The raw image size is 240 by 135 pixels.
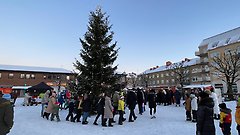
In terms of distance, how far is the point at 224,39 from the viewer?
49.9m

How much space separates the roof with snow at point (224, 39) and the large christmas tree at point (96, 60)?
131ft

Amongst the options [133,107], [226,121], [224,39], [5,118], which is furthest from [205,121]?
[224,39]

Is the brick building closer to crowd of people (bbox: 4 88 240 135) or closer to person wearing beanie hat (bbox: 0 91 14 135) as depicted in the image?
crowd of people (bbox: 4 88 240 135)

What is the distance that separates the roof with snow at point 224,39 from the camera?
47056mm

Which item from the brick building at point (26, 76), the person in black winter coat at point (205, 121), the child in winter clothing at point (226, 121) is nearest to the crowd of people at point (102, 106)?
the child in winter clothing at point (226, 121)

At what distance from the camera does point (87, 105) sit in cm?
1175

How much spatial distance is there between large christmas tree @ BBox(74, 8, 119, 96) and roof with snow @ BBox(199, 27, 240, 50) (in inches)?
1566

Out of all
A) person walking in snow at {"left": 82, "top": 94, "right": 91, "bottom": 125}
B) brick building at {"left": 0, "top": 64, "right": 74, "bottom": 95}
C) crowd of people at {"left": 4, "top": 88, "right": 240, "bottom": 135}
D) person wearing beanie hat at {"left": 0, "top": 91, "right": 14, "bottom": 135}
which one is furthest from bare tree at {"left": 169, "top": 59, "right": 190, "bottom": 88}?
person wearing beanie hat at {"left": 0, "top": 91, "right": 14, "bottom": 135}

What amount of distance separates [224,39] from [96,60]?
44481 mm

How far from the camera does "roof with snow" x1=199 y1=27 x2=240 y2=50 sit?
47056 millimetres

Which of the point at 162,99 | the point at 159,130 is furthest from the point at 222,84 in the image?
the point at 159,130

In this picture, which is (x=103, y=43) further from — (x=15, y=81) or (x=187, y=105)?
(x=15, y=81)

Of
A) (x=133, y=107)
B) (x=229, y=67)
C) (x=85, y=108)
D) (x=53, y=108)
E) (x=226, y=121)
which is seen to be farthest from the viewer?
(x=229, y=67)

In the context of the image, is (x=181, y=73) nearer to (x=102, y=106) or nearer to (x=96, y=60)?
(x=96, y=60)
